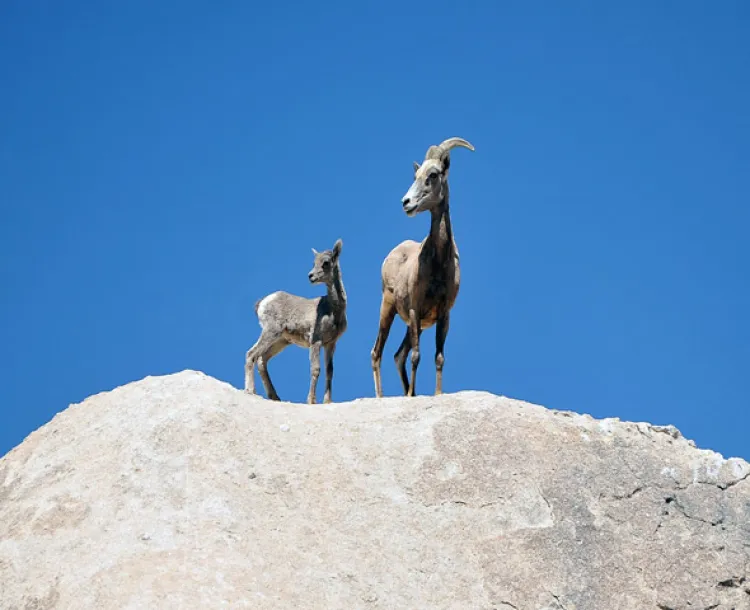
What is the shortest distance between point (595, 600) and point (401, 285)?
6.45 metres

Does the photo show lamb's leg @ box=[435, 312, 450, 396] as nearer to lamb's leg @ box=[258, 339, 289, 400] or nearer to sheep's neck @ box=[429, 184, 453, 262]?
sheep's neck @ box=[429, 184, 453, 262]

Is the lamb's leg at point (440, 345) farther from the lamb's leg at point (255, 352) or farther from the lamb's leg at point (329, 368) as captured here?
the lamb's leg at point (255, 352)

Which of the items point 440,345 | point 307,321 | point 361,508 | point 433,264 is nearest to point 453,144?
point 433,264

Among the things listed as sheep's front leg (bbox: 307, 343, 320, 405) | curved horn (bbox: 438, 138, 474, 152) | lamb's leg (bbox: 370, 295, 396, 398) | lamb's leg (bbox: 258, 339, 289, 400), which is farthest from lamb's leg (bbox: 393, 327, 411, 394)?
curved horn (bbox: 438, 138, 474, 152)

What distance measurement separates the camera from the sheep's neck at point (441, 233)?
18.1m

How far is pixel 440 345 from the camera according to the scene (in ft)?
59.3

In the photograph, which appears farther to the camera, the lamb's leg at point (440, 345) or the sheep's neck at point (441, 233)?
the sheep's neck at point (441, 233)

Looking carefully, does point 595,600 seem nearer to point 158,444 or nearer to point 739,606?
point 739,606

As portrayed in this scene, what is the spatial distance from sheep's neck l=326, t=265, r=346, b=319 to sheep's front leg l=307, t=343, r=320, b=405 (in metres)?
0.69

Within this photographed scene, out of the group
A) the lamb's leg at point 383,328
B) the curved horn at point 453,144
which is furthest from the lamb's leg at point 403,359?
the curved horn at point 453,144

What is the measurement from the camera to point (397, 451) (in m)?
15.7

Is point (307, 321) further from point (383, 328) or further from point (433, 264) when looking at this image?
point (433, 264)

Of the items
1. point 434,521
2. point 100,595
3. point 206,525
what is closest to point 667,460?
point 434,521

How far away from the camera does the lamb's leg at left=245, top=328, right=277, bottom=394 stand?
1994 cm
